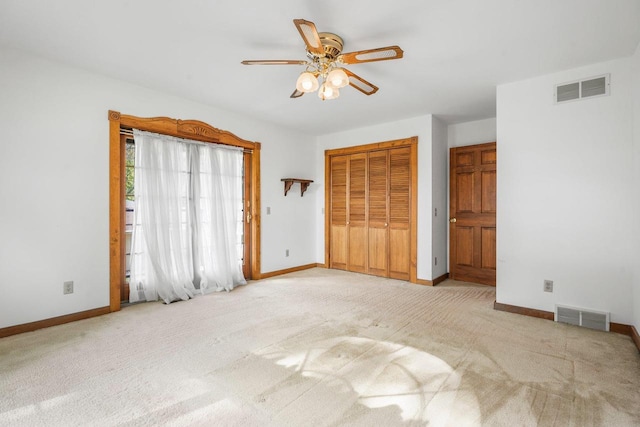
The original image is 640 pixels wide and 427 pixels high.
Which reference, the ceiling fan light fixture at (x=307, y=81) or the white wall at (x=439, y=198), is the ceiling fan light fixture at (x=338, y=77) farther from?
the white wall at (x=439, y=198)

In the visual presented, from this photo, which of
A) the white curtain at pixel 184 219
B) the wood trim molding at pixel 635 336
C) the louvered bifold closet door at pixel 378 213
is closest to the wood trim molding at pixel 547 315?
the wood trim molding at pixel 635 336

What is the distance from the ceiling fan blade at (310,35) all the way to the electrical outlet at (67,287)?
3247 millimetres

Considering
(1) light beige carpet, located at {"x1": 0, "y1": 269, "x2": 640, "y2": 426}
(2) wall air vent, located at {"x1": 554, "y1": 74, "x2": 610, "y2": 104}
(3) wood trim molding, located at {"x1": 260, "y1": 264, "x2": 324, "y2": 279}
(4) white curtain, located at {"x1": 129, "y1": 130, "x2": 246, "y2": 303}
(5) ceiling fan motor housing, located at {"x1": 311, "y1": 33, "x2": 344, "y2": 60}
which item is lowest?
(1) light beige carpet, located at {"x1": 0, "y1": 269, "x2": 640, "y2": 426}

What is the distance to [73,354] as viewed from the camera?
244 cm

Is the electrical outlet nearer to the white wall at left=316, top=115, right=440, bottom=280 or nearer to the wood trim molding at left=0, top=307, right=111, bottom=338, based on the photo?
the wood trim molding at left=0, top=307, right=111, bottom=338

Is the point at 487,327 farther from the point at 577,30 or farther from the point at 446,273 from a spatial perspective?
the point at 577,30

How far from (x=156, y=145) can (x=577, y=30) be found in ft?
14.2

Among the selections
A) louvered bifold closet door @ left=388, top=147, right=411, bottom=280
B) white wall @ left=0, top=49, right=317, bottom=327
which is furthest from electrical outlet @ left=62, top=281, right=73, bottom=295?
louvered bifold closet door @ left=388, top=147, right=411, bottom=280

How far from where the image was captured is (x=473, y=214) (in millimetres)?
4840

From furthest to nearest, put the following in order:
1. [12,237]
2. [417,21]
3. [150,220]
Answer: [150,220] < [12,237] < [417,21]

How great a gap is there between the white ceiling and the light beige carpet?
256cm

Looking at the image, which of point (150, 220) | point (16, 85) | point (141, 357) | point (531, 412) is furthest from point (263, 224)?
point (531, 412)

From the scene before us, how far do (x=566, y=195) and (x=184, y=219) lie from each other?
14.6ft

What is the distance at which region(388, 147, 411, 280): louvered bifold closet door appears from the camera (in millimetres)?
4945
